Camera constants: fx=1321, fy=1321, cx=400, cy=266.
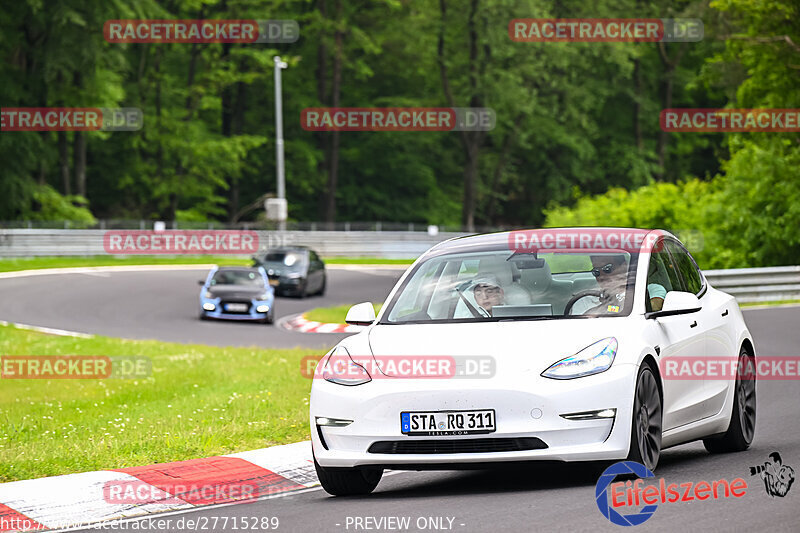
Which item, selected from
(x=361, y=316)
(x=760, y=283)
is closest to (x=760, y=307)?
(x=760, y=283)

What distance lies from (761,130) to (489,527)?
29933 mm

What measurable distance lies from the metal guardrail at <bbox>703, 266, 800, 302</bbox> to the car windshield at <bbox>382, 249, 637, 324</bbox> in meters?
20.3

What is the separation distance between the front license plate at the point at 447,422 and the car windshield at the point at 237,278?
2350 centimetres

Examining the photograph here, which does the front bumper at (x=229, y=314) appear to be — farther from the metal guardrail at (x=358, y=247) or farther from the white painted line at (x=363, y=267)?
the white painted line at (x=363, y=267)

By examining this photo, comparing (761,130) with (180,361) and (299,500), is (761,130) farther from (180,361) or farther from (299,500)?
(299,500)

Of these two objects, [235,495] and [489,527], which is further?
[235,495]

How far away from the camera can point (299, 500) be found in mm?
8453

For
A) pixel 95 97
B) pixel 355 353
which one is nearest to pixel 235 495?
pixel 355 353

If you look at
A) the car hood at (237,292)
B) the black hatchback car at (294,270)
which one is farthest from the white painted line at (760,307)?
the black hatchback car at (294,270)

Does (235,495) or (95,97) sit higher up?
(95,97)

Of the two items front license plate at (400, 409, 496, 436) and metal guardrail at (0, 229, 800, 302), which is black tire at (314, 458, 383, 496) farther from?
metal guardrail at (0, 229, 800, 302)

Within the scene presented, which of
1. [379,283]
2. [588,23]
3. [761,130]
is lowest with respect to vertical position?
[379,283]

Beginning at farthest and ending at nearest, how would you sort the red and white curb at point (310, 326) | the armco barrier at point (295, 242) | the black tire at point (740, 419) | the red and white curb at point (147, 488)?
the armco barrier at point (295, 242)
the red and white curb at point (310, 326)
the black tire at point (740, 419)
the red and white curb at point (147, 488)

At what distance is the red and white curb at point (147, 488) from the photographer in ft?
26.6
